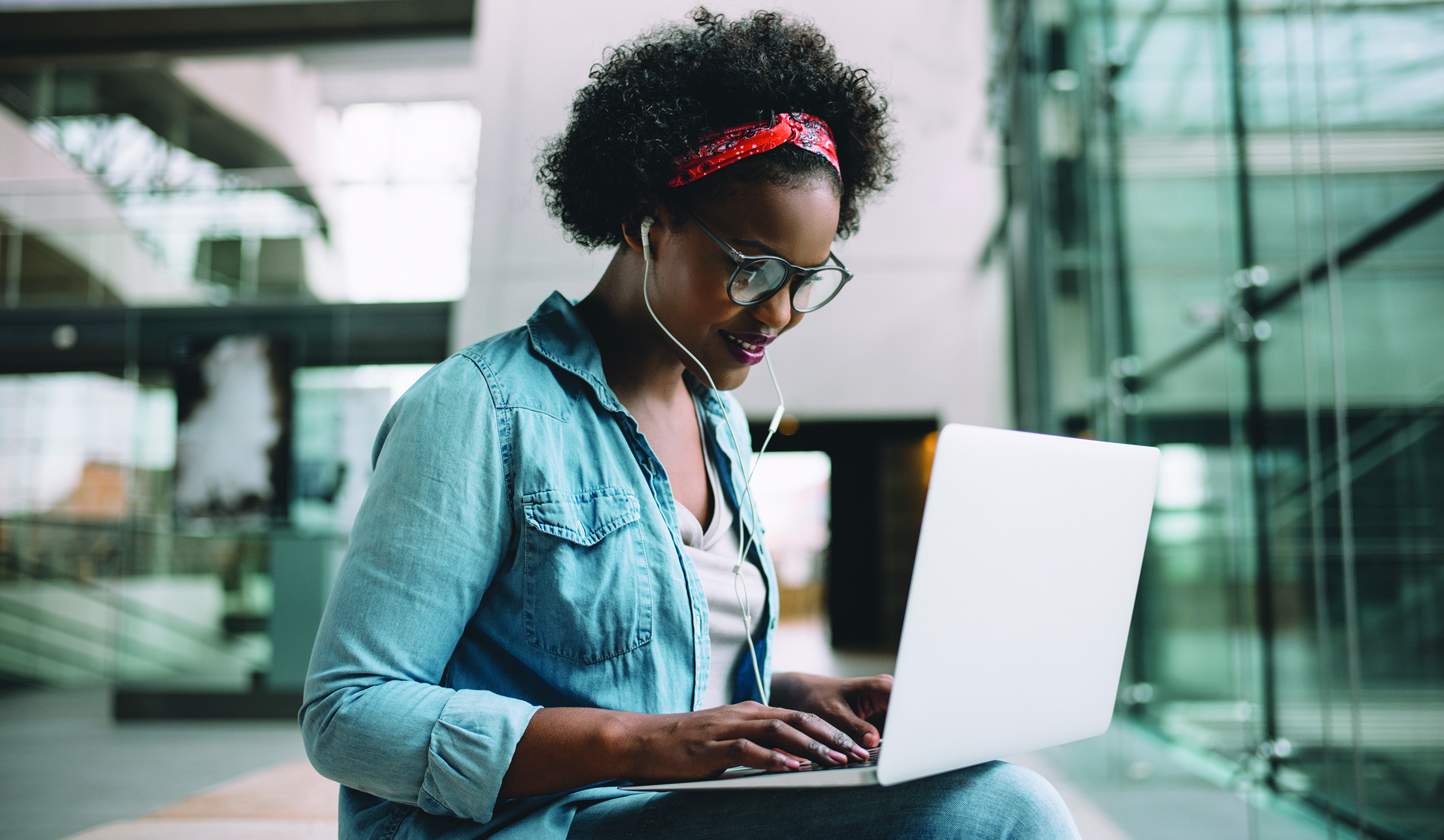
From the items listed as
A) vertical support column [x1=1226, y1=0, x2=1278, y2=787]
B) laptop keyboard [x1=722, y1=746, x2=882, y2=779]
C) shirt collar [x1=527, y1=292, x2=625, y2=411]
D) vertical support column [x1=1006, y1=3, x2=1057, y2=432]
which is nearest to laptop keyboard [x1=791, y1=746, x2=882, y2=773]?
laptop keyboard [x1=722, y1=746, x2=882, y2=779]

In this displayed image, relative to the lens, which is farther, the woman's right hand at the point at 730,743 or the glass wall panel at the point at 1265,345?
the glass wall panel at the point at 1265,345

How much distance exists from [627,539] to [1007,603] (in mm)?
346

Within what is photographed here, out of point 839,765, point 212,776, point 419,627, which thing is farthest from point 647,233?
point 212,776

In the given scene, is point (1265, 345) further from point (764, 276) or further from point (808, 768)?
point (808, 768)

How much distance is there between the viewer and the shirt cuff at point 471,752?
720 mm

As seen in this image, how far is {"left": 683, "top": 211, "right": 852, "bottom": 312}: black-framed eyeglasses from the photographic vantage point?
3.07ft

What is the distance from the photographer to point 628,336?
1.05m

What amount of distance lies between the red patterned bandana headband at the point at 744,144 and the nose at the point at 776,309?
0.14 m

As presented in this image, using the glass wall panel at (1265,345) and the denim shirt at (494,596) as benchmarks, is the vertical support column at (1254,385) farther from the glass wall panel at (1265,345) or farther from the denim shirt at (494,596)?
the denim shirt at (494,596)

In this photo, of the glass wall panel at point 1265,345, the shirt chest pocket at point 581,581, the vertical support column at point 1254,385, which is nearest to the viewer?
the shirt chest pocket at point 581,581

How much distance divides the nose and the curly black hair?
0.36 ft

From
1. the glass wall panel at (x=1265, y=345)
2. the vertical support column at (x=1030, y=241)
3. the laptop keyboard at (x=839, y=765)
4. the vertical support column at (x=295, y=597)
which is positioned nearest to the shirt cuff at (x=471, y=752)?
the laptop keyboard at (x=839, y=765)

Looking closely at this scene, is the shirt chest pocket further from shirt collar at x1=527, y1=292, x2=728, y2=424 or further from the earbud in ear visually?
the earbud in ear

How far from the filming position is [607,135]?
40.9 inches
